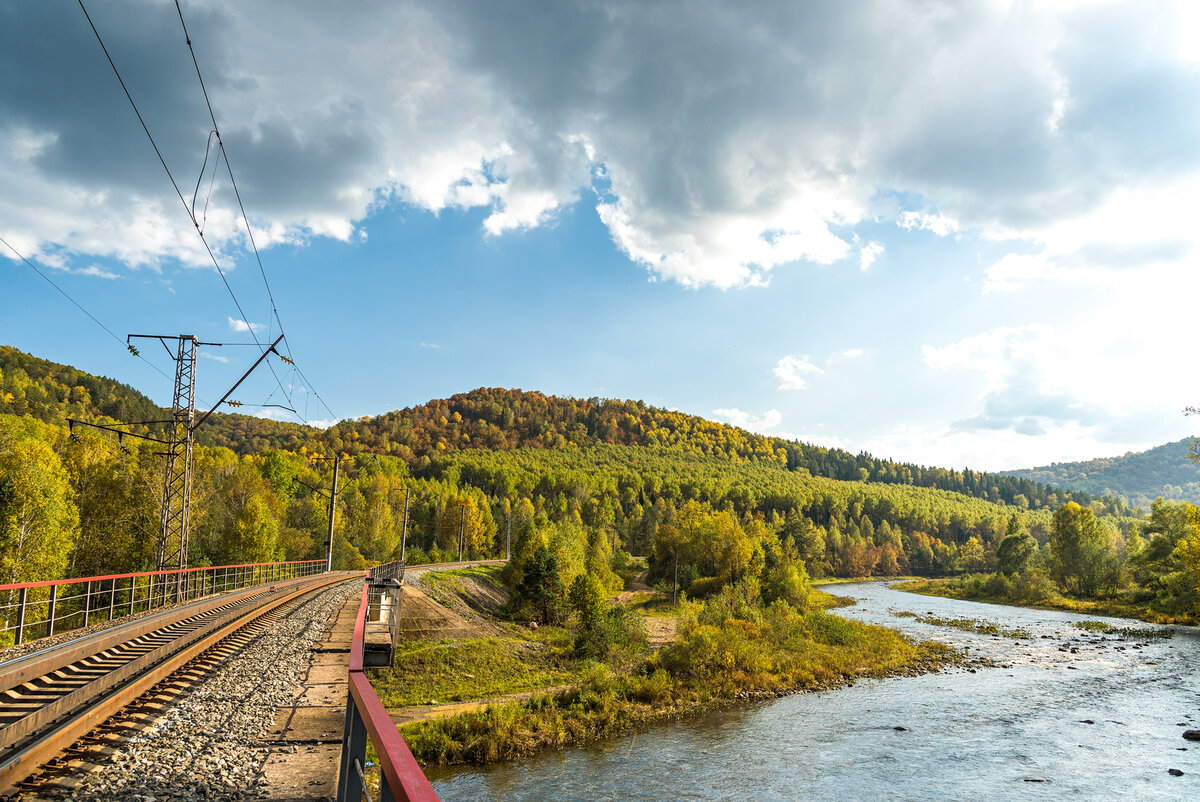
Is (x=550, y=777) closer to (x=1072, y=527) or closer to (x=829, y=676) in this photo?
(x=829, y=676)

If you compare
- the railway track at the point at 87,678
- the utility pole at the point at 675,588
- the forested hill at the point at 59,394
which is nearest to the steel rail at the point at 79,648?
the railway track at the point at 87,678

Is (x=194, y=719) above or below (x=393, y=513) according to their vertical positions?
above

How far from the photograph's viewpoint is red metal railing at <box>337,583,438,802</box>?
2.04 metres

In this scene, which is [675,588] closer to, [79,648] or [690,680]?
[690,680]

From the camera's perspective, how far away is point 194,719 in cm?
830

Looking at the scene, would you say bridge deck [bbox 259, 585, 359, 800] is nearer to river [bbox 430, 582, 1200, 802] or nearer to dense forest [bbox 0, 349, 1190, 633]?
river [bbox 430, 582, 1200, 802]

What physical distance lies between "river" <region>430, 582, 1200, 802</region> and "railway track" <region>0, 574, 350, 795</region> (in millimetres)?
10109

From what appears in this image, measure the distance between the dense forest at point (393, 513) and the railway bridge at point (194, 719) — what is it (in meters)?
18.8

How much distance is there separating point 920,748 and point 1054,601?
6475cm

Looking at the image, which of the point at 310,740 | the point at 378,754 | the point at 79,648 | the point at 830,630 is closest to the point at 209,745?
the point at 310,740

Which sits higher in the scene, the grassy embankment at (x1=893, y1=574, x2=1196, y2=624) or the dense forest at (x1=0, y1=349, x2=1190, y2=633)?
the dense forest at (x1=0, y1=349, x2=1190, y2=633)

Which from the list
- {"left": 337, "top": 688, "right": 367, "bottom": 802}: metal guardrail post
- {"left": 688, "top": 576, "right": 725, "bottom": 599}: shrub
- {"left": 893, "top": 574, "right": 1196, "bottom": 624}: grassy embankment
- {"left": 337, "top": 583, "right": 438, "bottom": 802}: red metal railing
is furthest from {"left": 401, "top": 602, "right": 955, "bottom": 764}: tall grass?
{"left": 893, "top": 574, "right": 1196, "bottom": 624}: grassy embankment

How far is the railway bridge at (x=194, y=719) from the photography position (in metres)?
4.61

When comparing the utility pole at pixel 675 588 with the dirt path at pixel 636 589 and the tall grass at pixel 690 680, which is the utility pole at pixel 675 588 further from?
the tall grass at pixel 690 680
